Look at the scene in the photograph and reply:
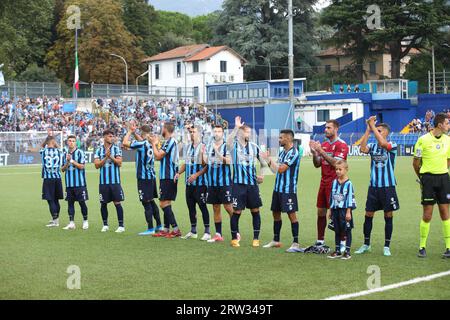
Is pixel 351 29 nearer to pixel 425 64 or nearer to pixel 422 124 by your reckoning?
pixel 425 64

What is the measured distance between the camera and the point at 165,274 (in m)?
9.79

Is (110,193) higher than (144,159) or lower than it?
lower

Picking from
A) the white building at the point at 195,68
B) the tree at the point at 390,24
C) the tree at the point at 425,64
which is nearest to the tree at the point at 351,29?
the tree at the point at 390,24

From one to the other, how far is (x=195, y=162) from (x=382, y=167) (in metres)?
3.62

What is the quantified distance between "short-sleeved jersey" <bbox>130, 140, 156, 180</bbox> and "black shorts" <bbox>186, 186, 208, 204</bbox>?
113 cm

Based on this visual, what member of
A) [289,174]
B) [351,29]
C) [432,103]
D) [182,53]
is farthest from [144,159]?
[182,53]

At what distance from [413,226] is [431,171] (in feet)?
12.9

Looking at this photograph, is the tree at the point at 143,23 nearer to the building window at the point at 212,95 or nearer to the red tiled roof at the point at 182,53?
the red tiled roof at the point at 182,53

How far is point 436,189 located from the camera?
36.3 feet

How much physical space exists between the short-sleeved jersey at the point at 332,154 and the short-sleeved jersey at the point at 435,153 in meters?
1.21

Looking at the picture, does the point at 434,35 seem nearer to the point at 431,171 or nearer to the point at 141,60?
the point at 141,60

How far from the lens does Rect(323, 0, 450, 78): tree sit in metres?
66.2

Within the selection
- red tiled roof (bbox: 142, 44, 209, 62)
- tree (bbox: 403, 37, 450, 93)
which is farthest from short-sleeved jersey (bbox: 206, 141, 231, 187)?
red tiled roof (bbox: 142, 44, 209, 62)
